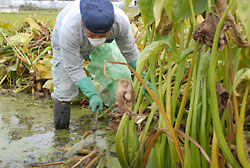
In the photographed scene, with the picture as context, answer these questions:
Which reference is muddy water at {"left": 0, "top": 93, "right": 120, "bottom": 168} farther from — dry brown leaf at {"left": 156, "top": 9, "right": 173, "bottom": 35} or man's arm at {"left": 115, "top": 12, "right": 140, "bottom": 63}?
dry brown leaf at {"left": 156, "top": 9, "right": 173, "bottom": 35}

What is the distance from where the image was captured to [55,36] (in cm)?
188

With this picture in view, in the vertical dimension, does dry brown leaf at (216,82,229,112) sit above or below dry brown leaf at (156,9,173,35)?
below

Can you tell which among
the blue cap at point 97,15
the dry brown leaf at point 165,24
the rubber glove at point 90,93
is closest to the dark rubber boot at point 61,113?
the rubber glove at point 90,93

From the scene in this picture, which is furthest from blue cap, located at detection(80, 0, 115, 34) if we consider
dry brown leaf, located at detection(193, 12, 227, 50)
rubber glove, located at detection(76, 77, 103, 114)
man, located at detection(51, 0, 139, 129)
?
dry brown leaf, located at detection(193, 12, 227, 50)

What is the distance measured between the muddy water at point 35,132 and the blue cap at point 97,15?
0.64 meters

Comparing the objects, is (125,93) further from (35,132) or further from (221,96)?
(35,132)

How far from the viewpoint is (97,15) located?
151cm

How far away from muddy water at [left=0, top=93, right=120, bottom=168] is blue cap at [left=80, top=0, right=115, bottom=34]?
64cm

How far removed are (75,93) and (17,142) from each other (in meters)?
0.46

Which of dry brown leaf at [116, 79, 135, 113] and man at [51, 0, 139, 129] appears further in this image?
man at [51, 0, 139, 129]

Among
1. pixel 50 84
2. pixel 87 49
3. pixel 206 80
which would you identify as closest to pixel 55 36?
pixel 87 49

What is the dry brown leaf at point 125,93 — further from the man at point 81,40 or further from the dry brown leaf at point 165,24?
the man at point 81,40

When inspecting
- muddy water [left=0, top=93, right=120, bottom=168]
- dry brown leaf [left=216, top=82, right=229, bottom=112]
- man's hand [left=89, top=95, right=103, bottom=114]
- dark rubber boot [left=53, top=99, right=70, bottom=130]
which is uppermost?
dry brown leaf [left=216, top=82, right=229, bottom=112]

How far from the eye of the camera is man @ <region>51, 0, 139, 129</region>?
1.54 metres
